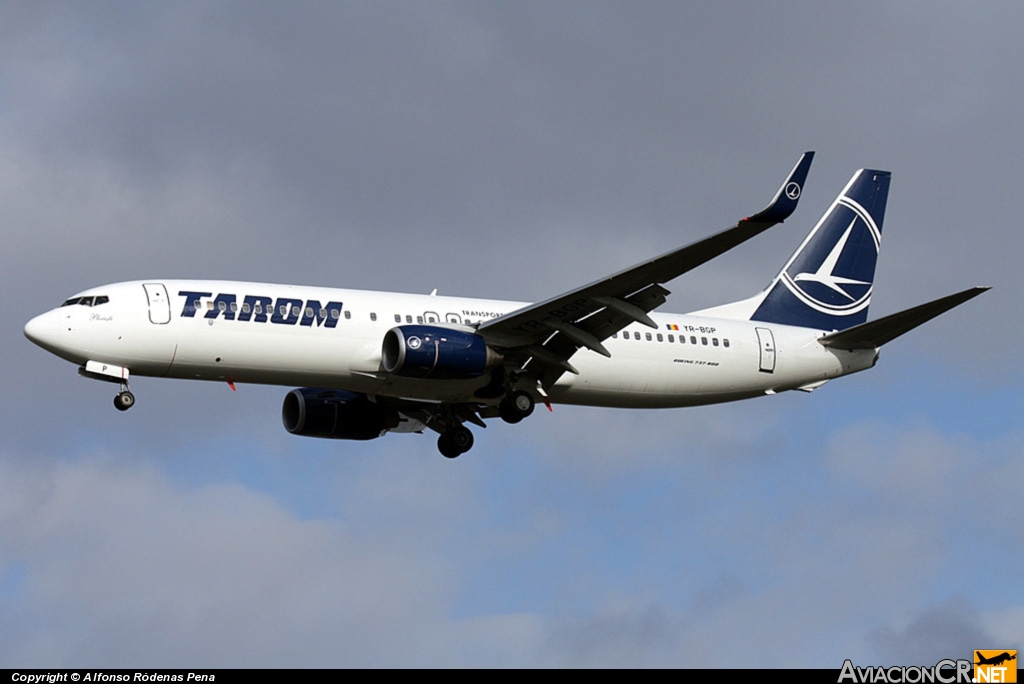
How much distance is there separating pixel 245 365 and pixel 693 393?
13714mm

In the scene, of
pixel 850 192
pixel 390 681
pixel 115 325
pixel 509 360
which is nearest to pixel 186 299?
pixel 115 325

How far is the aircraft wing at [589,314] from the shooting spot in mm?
39531

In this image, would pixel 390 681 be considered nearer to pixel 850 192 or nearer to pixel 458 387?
pixel 458 387

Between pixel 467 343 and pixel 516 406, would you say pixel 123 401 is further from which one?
pixel 516 406

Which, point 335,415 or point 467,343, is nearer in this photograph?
point 467,343

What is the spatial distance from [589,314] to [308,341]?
7609 mm

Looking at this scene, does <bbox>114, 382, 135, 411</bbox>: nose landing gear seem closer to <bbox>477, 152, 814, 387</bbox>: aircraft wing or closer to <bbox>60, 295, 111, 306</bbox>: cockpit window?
<bbox>60, 295, 111, 306</bbox>: cockpit window

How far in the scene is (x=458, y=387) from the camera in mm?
45188

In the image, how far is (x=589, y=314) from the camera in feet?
144

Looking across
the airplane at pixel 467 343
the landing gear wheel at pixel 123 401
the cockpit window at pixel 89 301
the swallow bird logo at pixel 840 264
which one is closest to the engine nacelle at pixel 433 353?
the airplane at pixel 467 343

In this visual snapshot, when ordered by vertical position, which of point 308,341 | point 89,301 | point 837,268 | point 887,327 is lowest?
point 308,341

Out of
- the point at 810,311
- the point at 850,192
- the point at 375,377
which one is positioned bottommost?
the point at 375,377

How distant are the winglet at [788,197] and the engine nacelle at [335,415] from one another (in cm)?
1708

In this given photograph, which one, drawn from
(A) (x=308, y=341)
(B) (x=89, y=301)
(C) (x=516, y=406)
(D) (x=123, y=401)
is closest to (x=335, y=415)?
(C) (x=516, y=406)
